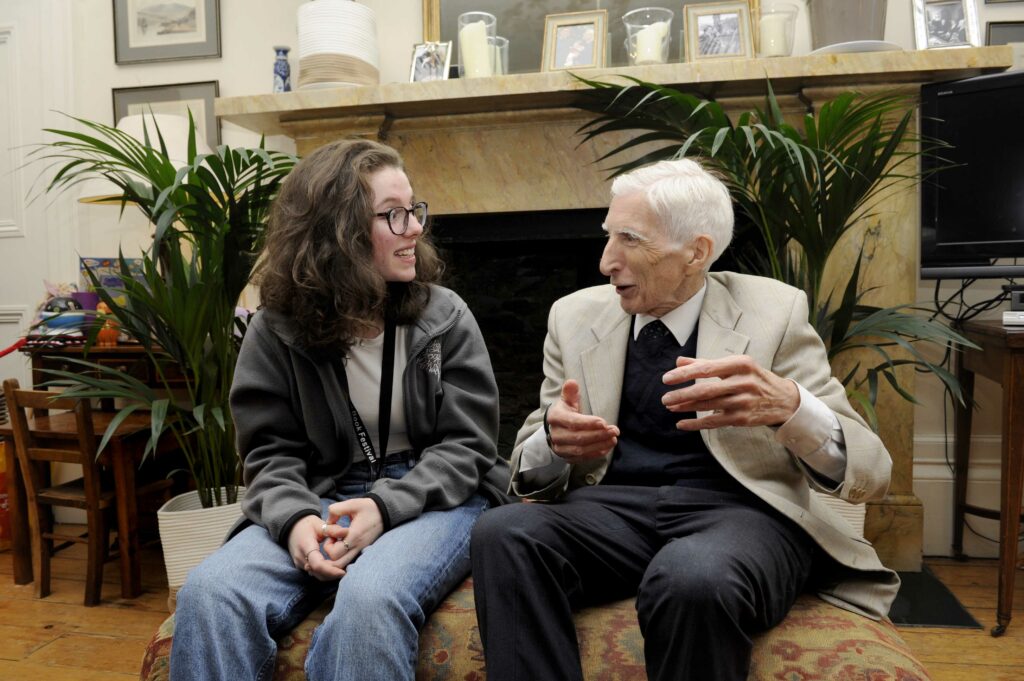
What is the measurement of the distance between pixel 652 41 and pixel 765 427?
164 cm

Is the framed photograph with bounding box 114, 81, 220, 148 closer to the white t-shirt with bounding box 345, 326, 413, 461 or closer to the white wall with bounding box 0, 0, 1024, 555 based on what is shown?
the white wall with bounding box 0, 0, 1024, 555

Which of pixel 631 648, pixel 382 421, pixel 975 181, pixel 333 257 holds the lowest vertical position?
pixel 631 648

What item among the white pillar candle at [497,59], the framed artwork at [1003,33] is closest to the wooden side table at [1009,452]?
the framed artwork at [1003,33]

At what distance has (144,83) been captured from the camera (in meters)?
3.20

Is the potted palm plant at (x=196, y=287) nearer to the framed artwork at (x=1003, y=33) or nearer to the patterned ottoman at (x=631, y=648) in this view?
the patterned ottoman at (x=631, y=648)

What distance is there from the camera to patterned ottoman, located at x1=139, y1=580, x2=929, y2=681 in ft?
3.90

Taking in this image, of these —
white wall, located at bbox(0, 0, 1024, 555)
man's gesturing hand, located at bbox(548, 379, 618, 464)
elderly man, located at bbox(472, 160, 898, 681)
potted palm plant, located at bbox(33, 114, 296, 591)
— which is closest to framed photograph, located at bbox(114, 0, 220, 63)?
white wall, located at bbox(0, 0, 1024, 555)

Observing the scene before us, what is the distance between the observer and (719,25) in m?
2.65

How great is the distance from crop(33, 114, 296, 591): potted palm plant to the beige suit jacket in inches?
43.2

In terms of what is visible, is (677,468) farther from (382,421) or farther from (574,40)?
(574,40)

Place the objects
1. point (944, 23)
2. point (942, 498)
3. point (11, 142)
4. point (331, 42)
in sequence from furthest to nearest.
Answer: point (11, 142) < point (942, 498) < point (331, 42) < point (944, 23)

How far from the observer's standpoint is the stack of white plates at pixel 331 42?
2.68 metres

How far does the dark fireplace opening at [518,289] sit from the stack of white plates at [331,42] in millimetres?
718

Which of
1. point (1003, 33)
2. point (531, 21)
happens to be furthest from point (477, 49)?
point (1003, 33)
